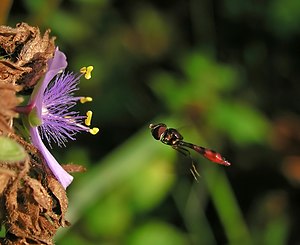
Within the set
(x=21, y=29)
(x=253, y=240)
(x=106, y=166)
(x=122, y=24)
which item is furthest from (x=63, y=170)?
(x=122, y=24)

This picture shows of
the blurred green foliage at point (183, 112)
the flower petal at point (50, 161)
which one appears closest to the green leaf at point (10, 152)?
the flower petal at point (50, 161)

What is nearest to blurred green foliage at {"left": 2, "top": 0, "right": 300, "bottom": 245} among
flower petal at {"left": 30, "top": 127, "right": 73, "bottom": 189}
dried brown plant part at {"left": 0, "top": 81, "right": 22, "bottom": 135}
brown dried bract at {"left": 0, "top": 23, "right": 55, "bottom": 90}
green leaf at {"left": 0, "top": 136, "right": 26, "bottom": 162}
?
brown dried bract at {"left": 0, "top": 23, "right": 55, "bottom": 90}

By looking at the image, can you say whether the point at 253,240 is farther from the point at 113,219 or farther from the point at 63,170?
the point at 63,170

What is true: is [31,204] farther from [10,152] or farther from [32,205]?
[10,152]

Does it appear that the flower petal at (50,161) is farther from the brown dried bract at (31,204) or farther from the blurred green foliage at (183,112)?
the blurred green foliage at (183,112)

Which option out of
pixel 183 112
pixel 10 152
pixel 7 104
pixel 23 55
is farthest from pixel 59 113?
pixel 183 112

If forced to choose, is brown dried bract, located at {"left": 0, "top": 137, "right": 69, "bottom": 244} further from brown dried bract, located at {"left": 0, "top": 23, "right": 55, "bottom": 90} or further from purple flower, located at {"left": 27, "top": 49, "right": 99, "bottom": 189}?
brown dried bract, located at {"left": 0, "top": 23, "right": 55, "bottom": 90}
